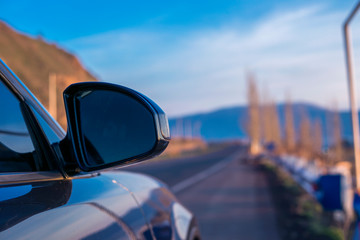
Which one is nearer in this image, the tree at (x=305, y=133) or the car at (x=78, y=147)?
the car at (x=78, y=147)

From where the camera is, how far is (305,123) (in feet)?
234

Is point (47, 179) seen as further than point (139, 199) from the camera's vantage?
No

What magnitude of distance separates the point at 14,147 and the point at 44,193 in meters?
0.37

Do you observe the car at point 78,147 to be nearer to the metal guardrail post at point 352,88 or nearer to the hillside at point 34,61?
the metal guardrail post at point 352,88

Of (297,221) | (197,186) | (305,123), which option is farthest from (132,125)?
(305,123)

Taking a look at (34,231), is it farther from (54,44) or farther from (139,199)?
(54,44)

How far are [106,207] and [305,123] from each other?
237 feet

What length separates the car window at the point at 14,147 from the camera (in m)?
1.76

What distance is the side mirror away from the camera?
174 centimetres

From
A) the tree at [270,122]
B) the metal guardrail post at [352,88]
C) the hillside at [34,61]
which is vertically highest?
the hillside at [34,61]

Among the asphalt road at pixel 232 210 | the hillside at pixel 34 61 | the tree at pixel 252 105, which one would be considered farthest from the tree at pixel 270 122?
the asphalt road at pixel 232 210

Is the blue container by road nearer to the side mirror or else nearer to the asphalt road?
the asphalt road

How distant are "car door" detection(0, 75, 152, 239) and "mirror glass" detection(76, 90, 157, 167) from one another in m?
0.14

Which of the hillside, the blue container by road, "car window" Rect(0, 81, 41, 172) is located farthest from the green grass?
the hillside
